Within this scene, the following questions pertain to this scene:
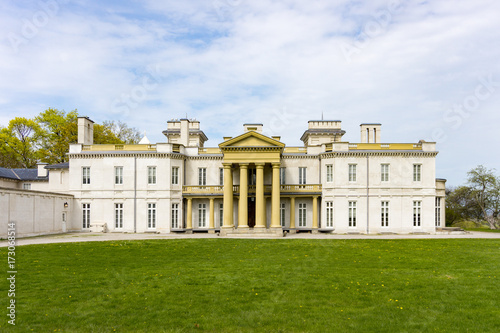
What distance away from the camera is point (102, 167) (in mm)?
39188

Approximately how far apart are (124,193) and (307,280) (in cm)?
2907

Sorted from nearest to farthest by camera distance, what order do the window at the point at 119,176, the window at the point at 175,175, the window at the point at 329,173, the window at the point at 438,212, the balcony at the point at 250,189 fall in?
the window at the point at 329,173 < the balcony at the point at 250,189 < the window at the point at 119,176 < the window at the point at 175,175 < the window at the point at 438,212

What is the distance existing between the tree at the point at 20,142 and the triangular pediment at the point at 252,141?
33.9 meters

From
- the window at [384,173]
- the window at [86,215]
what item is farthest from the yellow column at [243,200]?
the window at [86,215]

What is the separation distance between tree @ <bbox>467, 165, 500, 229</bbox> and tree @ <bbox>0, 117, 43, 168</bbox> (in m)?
60.8

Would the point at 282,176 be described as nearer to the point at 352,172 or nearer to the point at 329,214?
the point at 329,214

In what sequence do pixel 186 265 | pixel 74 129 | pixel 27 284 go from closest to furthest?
1. pixel 27 284
2. pixel 186 265
3. pixel 74 129

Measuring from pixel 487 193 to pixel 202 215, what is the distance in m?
38.9

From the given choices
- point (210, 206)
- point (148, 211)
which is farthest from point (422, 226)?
point (148, 211)

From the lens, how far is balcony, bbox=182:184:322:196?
38.5 m

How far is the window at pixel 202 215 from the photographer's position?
4031cm

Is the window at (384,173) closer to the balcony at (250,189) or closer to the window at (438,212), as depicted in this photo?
the balcony at (250,189)

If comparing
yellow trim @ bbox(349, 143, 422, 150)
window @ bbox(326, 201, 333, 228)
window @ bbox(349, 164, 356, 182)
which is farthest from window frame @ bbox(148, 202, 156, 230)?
yellow trim @ bbox(349, 143, 422, 150)

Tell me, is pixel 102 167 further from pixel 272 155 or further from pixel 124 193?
pixel 272 155
